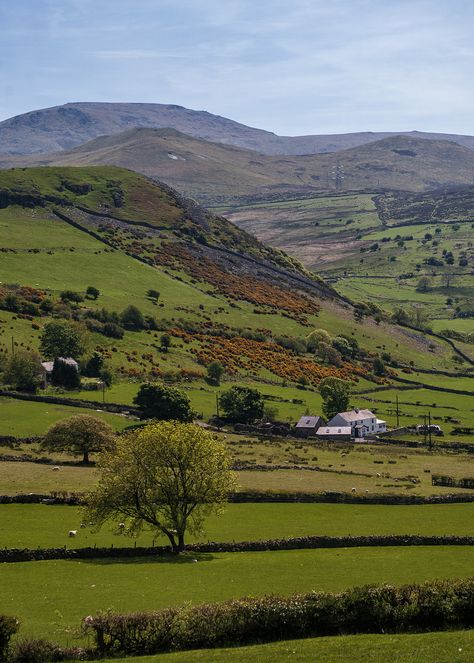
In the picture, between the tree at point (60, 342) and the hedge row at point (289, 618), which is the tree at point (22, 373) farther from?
the hedge row at point (289, 618)

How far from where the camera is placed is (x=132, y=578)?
153 ft

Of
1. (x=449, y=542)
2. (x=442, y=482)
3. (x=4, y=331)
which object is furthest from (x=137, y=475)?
(x=4, y=331)

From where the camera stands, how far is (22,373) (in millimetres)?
114562

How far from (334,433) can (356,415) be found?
6661 millimetres

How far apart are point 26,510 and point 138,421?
42942 millimetres

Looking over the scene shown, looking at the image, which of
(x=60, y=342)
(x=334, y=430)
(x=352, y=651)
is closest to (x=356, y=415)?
(x=334, y=430)

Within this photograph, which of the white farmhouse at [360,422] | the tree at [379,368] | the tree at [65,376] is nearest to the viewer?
the white farmhouse at [360,422]

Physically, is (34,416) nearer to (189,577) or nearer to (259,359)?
(189,577)

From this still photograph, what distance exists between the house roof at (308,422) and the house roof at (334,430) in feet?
3.36

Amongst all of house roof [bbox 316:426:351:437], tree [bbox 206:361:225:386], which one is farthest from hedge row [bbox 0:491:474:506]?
tree [bbox 206:361:225:386]

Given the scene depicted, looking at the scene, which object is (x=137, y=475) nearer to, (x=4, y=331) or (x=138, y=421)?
(x=138, y=421)

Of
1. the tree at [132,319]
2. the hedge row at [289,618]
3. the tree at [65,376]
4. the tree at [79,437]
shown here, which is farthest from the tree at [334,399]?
the hedge row at [289,618]

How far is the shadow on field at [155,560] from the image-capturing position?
50.8 m

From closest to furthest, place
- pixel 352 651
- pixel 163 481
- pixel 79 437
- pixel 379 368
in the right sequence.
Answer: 1. pixel 352 651
2. pixel 163 481
3. pixel 79 437
4. pixel 379 368
